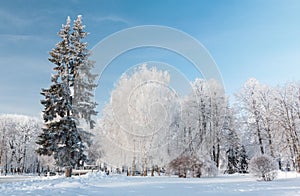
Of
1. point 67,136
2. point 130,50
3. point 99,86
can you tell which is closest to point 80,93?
point 99,86

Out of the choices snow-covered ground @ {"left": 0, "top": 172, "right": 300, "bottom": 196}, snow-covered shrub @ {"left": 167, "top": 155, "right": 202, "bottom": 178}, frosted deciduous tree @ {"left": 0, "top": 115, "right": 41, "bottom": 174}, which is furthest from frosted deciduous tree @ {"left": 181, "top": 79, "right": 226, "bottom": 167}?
frosted deciduous tree @ {"left": 0, "top": 115, "right": 41, "bottom": 174}

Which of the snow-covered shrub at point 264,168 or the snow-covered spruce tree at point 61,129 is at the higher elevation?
the snow-covered spruce tree at point 61,129

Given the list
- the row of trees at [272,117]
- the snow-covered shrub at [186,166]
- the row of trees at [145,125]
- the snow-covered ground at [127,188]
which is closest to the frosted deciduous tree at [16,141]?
the row of trees at [145,125]

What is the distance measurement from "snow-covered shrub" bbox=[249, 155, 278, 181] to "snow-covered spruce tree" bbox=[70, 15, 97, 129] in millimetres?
11027

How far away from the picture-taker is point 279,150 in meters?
25.1

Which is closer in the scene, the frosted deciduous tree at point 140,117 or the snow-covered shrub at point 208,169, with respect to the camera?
the snow-covered shrub at point 208,169

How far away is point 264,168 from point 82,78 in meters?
13.2

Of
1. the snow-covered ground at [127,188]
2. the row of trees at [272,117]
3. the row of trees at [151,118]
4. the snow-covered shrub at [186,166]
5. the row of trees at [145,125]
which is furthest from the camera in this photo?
the row of trees at [272,117]

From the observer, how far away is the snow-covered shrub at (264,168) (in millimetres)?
14273

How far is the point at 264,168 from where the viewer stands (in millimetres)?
14258

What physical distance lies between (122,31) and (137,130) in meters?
7.84

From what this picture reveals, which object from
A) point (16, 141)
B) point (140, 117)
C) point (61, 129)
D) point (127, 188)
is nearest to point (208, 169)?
point (140, 117)

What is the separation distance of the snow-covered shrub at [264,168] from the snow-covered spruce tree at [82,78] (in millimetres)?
11027

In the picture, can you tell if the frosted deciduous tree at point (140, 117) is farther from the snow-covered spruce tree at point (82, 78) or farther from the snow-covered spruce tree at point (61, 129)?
the snow-covered spruce tree at point (61, 129)
